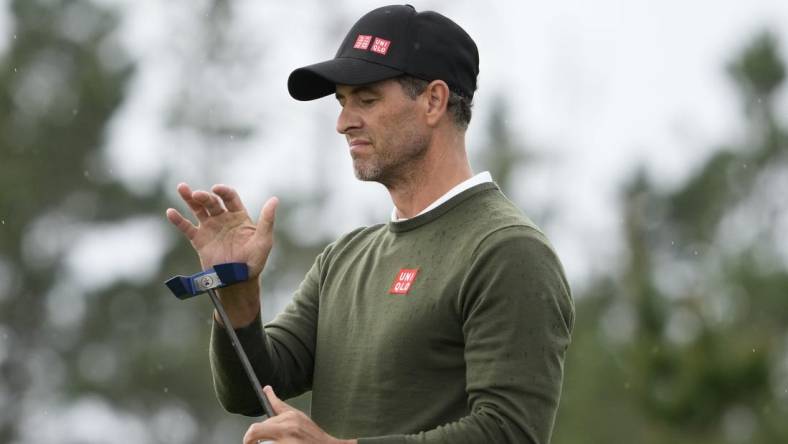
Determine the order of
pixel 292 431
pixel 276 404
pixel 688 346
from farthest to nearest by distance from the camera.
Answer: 1. pixel 688 346
2. pixel 276 404
3. pixel 292 431

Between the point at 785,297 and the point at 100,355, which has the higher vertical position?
the point at 100,355

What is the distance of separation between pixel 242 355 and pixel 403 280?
44cm

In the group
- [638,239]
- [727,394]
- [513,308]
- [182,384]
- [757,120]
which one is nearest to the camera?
[513,308]

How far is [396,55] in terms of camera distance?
13.3 feet

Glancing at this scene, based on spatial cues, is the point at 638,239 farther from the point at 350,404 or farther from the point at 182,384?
the point at 350,404

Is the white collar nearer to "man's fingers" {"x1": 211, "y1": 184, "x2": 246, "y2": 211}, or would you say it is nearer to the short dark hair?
the short dark hair

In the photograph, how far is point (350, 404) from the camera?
3900 millimetres

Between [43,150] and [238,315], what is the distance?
1877 cm

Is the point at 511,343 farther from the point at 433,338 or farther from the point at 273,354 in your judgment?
the point at 273,354

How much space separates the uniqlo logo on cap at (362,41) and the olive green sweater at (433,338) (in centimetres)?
46

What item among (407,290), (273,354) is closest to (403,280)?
(407,290)

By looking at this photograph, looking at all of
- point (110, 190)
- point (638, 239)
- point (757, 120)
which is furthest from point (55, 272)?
point (757, 120)

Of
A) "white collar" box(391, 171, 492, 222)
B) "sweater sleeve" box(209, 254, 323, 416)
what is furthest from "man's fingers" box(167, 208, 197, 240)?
"white collar" box(391, 171, 492, 222)

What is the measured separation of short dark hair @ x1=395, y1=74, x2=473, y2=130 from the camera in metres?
4.08
